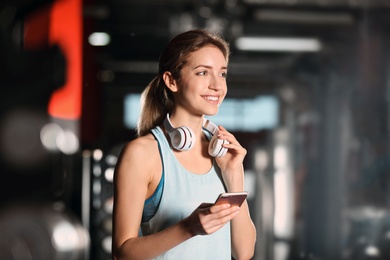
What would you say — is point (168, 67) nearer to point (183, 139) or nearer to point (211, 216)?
point (183, 139)

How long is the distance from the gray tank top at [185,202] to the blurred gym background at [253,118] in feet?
5.64

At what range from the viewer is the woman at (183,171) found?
2.75 feet

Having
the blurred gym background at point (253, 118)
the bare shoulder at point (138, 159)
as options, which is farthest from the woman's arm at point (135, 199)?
the blurred gym background at point (253, 118)

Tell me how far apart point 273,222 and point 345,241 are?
36 cm

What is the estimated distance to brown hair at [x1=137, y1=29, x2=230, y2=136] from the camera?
33.7 inches

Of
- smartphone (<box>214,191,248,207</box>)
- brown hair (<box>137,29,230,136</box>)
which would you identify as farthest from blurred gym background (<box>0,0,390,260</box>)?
smartphone (<box>214,191,248,207</box>)

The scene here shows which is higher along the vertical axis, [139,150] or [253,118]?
[253,118]

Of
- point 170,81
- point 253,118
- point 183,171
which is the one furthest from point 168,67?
point 253,118

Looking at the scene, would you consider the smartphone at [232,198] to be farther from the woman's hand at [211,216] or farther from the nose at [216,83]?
the nose at [216,83]

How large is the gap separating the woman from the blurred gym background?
1.71 m

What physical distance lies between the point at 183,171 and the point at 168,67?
0.13 metres

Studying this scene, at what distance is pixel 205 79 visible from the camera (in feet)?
2.80

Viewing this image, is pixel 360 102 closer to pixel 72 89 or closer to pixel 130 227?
pixel 72 89

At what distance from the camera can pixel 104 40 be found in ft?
9.70
